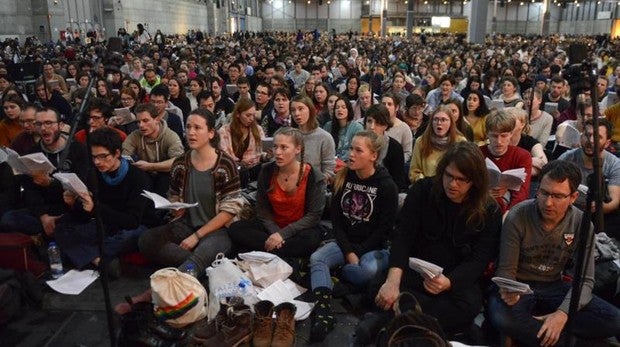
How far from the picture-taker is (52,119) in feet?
15.4

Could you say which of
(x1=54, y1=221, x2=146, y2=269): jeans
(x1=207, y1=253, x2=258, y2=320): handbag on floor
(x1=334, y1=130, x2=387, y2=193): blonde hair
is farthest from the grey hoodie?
(x1=334, y1=130, x2=387, y2=193): blonde hair

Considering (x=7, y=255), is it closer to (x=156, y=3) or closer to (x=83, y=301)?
(x=83, y=301)

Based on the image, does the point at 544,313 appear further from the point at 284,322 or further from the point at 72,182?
the point at 72,182

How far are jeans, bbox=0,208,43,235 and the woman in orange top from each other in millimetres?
1883

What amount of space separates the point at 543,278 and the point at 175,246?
282 cm

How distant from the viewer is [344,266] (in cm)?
396

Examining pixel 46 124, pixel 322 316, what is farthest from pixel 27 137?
pixel 322 316

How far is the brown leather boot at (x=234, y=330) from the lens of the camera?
10.2 feet

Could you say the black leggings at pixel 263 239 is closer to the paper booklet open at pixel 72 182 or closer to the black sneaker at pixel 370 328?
the black sneaker at pixel 370 328

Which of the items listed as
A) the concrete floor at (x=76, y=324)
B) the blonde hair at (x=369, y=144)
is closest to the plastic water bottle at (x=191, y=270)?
the concrete floor at (x=76, y=324)

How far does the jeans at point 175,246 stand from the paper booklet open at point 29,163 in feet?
3.68

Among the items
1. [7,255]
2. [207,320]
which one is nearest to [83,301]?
[7,255]

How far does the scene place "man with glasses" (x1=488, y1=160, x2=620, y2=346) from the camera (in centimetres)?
303

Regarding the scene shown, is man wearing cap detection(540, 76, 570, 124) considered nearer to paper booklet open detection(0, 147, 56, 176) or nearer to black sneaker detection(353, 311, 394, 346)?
black sneaker detection(353, 311, 394, 346)
